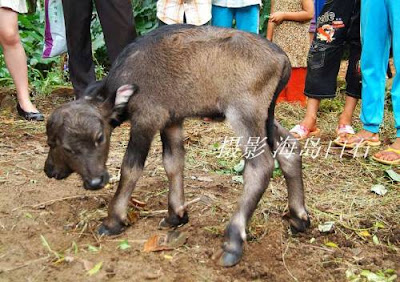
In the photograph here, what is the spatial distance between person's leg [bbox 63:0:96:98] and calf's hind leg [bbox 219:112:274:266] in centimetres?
253

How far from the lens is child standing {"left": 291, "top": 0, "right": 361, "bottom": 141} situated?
555cm

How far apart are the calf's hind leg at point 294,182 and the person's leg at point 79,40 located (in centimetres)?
242

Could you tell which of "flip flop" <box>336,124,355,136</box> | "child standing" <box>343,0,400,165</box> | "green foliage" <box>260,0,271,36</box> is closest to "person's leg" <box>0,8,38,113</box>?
"flip flop" <box>336,124,355,136</box>

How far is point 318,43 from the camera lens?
5.68 metres

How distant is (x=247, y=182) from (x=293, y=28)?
13.6ft

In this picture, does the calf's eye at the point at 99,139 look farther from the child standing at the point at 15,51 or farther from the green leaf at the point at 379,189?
the child standing at the point at 15,51

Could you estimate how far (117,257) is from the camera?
3.30m

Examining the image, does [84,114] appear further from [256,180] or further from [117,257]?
[256,180]

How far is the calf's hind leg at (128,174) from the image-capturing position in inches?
136

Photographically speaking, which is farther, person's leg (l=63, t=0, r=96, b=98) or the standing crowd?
person's leg (l=63, t=0, r=96, b=98)

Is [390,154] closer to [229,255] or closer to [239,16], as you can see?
[239,16]

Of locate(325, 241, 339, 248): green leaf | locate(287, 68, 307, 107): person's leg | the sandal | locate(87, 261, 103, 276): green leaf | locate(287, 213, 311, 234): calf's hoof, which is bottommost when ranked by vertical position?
locate(287, 68, 307, 107): person's leg

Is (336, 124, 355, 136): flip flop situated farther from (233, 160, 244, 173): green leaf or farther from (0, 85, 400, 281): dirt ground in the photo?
(233, 160, 244, 173): green leaf

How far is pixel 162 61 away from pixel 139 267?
128cm
